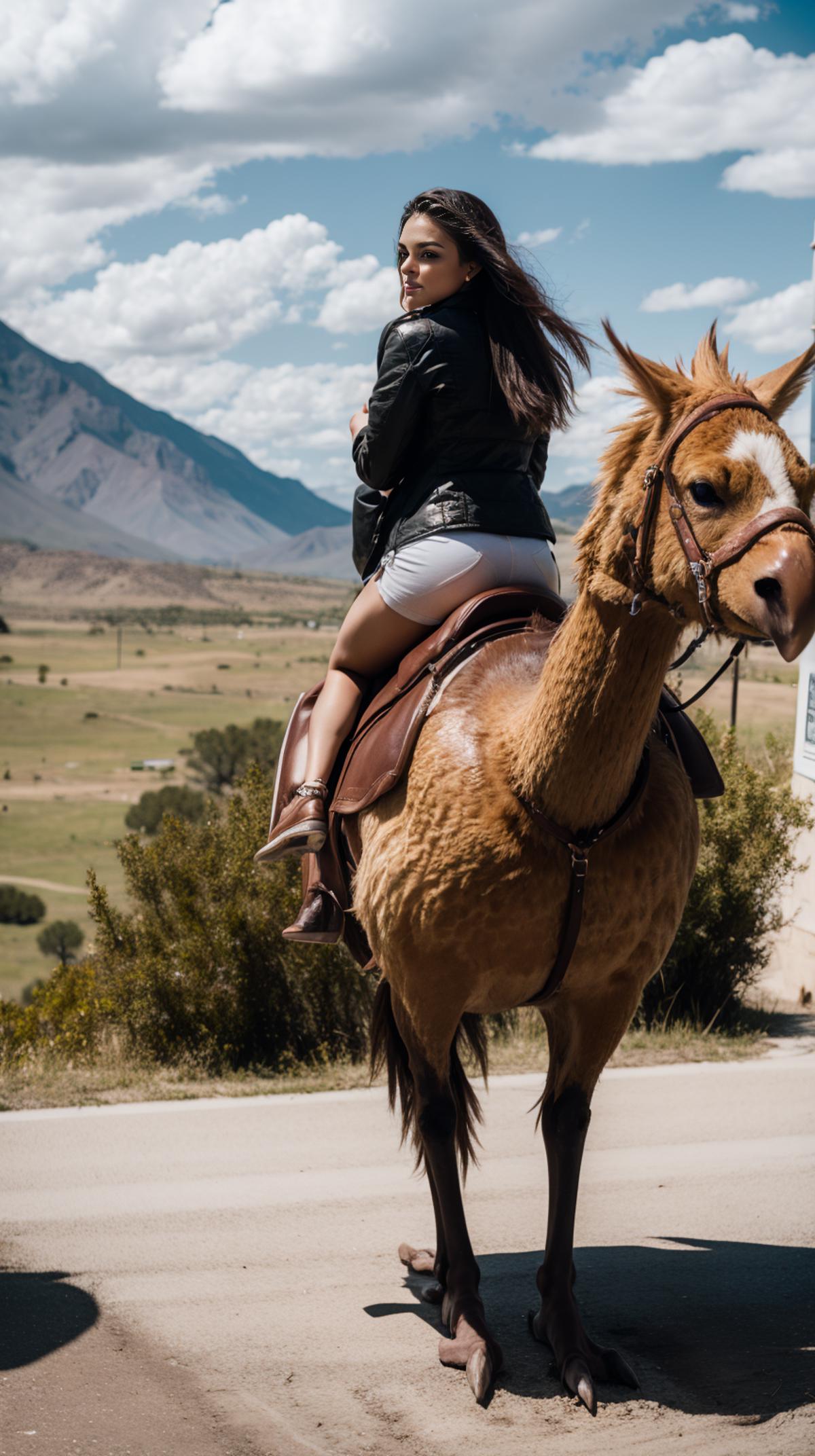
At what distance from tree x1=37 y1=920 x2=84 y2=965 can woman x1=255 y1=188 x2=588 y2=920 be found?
37.0 metres

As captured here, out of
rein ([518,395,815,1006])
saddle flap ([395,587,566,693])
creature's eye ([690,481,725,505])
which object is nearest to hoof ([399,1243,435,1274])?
saddle flap ([395,587,566,693])

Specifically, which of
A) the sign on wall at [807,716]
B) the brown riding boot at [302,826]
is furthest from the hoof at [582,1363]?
the sign on wall at [807,716]

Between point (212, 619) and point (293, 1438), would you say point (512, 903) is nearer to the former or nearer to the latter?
point (293, 1438)

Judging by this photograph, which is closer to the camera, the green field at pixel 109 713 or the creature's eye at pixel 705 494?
the creature's eye at pixel 705 494

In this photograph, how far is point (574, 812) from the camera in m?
3.31

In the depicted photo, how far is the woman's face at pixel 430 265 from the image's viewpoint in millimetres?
4008

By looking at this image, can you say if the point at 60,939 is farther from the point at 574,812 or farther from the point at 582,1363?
the point at 574,812

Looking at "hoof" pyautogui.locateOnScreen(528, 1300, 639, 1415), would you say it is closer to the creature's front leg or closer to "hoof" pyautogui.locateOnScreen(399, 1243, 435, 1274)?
the creature's front leg

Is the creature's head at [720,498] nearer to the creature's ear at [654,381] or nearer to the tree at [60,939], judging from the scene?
the creature's ear at [654,381]

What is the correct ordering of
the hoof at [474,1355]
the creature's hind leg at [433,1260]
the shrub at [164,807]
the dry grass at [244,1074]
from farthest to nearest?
1. the shrub at [164,807]
2. the dry grass at [244,1074]
3. the creature's hind leg at [433,1260]
4. the hoof at [474,1355]

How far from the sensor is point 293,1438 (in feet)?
11.1

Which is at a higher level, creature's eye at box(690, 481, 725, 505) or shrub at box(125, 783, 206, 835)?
creature's eye at box(690, 481, 725, 505)

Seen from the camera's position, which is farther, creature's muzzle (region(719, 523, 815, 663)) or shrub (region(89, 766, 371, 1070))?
shrub (region(89, 766, 371, 1070))

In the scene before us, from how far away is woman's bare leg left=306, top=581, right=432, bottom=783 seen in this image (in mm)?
4043
